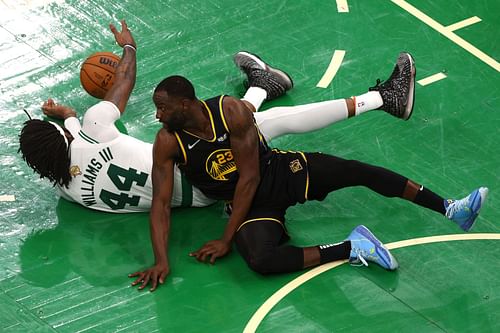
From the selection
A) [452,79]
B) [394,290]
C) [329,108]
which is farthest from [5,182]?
[452,79]

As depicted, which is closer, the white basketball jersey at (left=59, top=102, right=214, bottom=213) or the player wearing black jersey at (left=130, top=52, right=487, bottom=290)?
the player wearing black jersey at (left=130, top=52, right=487, bottom=290)

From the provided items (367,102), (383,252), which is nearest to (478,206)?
(383,252)

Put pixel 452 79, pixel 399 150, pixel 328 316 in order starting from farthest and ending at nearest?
pixel 452 79 < pixel 399 150 < pixel 328 316

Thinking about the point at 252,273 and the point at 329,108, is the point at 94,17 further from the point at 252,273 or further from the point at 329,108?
the point at 252,273

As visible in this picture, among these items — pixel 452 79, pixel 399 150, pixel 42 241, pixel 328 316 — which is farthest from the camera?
pixel 452 79

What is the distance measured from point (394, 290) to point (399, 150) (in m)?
1.70

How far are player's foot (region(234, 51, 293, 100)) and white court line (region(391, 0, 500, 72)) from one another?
1.83m

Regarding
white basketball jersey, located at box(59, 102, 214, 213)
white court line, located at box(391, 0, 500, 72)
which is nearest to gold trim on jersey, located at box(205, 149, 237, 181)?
white basketball jersey, located at box(59, 102, 214, 213)

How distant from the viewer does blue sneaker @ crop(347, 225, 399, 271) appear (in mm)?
8398

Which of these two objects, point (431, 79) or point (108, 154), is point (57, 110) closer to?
point (108, 154)

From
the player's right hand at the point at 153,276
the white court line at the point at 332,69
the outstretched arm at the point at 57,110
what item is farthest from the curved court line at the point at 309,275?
the outstretched arm at the point at 57,110

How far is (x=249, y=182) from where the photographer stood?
841 centimetres

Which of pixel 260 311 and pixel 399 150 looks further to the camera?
pixel 399 150

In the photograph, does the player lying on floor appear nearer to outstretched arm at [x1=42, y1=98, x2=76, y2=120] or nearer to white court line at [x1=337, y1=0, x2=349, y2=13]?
outstretched arm at [x1=42, y1=98, x2=76, y2=120]
